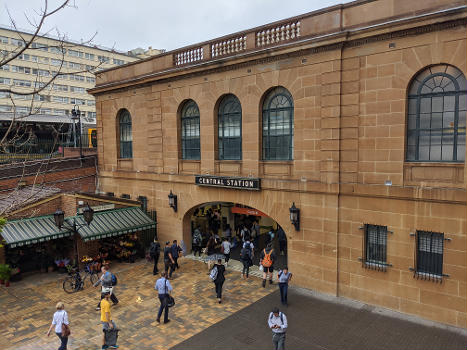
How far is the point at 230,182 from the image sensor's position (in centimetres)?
1577

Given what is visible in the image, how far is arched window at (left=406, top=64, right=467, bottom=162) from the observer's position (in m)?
10.7

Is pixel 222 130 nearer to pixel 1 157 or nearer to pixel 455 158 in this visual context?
pixel 455 158

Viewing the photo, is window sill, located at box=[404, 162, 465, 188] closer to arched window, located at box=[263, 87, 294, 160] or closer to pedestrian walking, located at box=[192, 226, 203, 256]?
arched window, located at box=[263, 87, 294, 160]

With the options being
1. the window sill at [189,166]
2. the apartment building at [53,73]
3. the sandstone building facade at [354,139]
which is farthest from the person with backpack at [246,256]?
the apartment building at [53,73]

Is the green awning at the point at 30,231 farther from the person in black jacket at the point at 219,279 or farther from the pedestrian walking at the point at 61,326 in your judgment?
the person in black jacket at the point at 219,279

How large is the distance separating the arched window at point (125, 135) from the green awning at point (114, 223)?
4243 mm

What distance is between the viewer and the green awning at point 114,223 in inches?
630

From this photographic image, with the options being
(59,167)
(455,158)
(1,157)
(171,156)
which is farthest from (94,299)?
(1,157)

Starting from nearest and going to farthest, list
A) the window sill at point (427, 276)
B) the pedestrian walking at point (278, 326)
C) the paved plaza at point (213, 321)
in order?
the pedestrian walking at point (278, 326) < the paved plaza at point (213, 321) < the window sill at point (427, 276)

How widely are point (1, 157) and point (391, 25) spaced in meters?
25.4

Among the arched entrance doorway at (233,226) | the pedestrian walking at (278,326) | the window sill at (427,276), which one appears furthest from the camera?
the arched entrance doorway at (233,226)

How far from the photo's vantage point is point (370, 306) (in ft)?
40.3

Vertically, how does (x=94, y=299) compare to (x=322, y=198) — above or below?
below

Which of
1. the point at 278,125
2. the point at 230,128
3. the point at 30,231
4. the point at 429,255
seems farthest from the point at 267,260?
the point at 30,231
